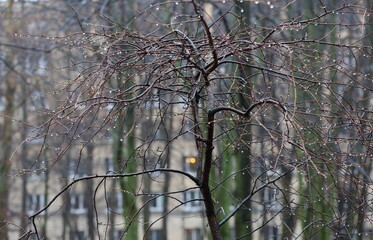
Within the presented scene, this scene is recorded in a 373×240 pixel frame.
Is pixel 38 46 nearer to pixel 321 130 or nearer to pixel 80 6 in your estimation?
pixel 80 6

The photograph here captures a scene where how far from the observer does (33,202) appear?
29.9 metres

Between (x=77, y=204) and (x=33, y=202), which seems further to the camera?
(x=77, y=204)

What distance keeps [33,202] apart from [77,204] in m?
1.93

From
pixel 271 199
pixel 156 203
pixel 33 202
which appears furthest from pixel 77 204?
pixel 271 199

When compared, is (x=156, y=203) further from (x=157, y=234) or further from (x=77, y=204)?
(x=77, y=204)

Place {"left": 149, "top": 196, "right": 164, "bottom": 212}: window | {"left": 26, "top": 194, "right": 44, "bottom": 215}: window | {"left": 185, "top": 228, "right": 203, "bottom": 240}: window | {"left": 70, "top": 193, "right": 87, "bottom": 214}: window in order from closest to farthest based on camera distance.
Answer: {"left": 149, "top": 196, "right": 164, "bottom": 212}: window
{"left": 26, "top": 194, "right": 44, "bottom": 215}: window
{"left": 70, "top": 193, "right": 87, "bottom": 214}: window
{"left": 185, "top": 228, "right": 203, "bottom": 240}: window

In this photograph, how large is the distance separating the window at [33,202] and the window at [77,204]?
119cm

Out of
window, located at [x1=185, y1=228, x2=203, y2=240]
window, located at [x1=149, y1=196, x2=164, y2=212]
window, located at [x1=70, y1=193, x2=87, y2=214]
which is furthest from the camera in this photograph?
window, located at [x1=185, y1=228, x2=203, y2=240]

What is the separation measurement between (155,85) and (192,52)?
0.56m

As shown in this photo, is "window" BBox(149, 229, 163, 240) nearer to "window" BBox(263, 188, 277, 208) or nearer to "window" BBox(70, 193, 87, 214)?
"window" BBox(70, 193, 87, 214)

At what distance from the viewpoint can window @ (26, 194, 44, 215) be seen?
95.4 ft

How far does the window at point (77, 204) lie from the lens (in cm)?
2984

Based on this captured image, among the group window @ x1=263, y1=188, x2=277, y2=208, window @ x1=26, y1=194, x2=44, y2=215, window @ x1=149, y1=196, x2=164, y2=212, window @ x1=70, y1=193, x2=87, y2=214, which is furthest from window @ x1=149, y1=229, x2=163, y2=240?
window @ x1=263, y1=188, x2=277, y2=208

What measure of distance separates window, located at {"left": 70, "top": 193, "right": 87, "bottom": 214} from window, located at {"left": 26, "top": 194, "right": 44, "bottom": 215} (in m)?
1.19
